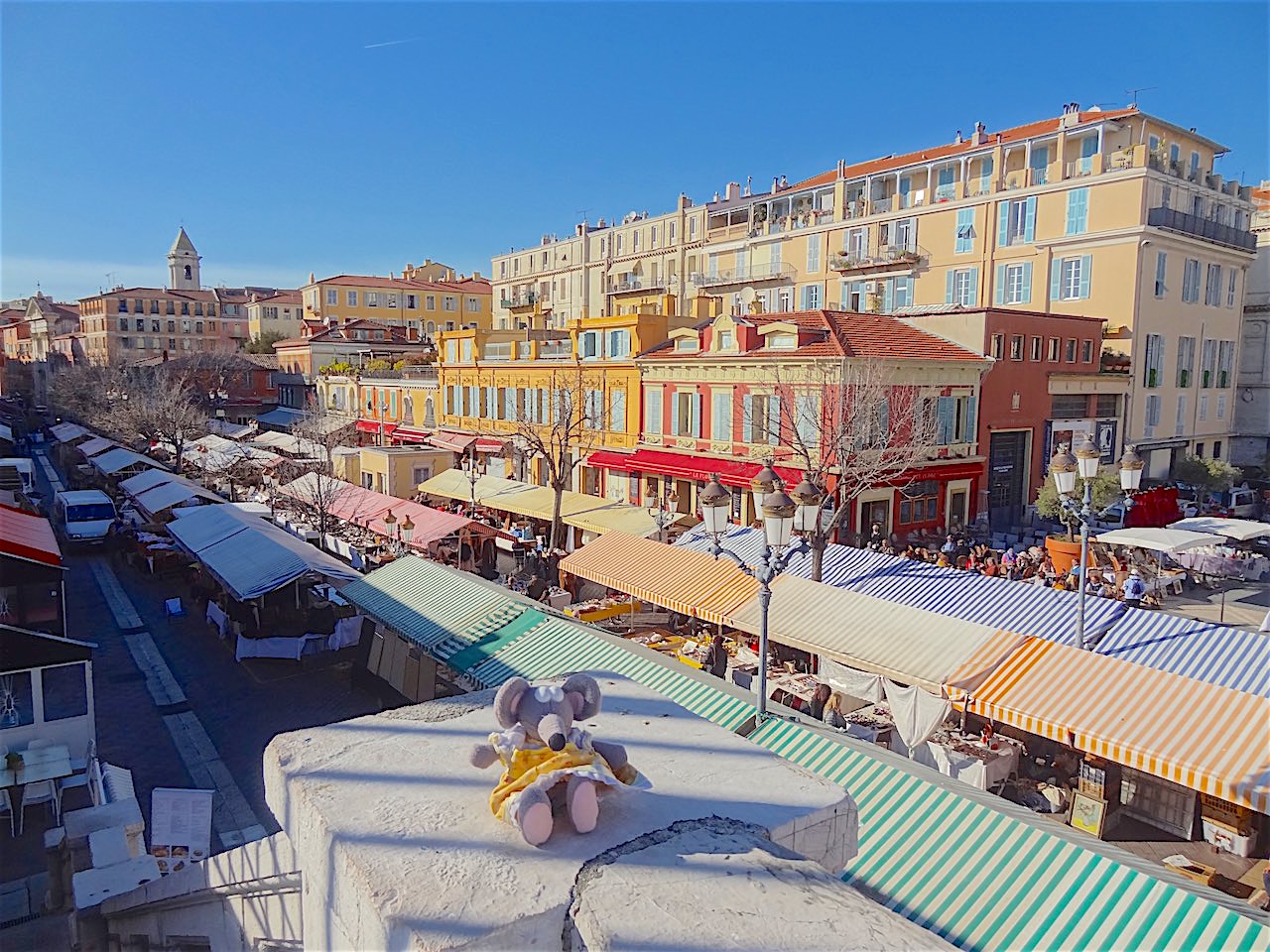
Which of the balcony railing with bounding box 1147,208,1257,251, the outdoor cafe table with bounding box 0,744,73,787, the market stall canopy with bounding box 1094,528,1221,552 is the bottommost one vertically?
the outdoor cafe table with bounding box 0,744,73,787

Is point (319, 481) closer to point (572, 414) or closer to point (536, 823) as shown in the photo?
point (572, 414)

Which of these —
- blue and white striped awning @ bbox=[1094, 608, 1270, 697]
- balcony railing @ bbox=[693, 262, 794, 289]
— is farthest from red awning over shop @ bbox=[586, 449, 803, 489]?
balcony railing @ bbox=[693, 262, 794, 289]

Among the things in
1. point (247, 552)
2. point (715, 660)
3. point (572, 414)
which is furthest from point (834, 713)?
point (572, 414)

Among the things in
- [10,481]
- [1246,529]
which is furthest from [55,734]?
[1246,529]

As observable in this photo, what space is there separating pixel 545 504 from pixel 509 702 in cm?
2086

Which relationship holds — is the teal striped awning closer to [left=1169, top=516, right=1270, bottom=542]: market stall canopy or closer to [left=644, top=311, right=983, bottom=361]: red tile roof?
[left=644, top=311, right=983, bottom=361]: red tile roof

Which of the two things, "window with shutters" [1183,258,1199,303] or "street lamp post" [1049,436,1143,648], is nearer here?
"street lamp post" [1049,436,1143,648]

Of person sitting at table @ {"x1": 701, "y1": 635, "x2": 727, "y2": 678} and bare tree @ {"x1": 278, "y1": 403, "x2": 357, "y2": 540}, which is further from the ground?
bare tree @ {"x1": 278, "y1": 403, "x2": 357, "y2": 540}

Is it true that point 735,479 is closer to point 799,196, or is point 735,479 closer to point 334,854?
point 334,854

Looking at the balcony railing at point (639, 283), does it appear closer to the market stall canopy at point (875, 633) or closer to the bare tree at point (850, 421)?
the bare tree at point (850, 421)

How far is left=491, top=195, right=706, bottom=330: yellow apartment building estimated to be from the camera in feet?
170

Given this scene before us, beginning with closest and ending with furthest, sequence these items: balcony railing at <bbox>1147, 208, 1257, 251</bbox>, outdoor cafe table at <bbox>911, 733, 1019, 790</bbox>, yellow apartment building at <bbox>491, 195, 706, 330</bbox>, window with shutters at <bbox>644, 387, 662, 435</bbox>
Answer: outdoor cafe table at <bbox>911, 733, 1019, 790</bbox> < window with shutters at <bbox>644, 387, 662, 435</bbox> < balcony railing at <bbox>1147, 208, 1257, 251</bbox> < yellow apartment building at <bbox>491, 195, 706, 330</bbox>

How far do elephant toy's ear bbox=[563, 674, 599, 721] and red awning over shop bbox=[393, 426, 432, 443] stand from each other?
36057mm

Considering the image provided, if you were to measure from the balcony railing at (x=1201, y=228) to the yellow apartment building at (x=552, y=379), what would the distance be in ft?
56.9
